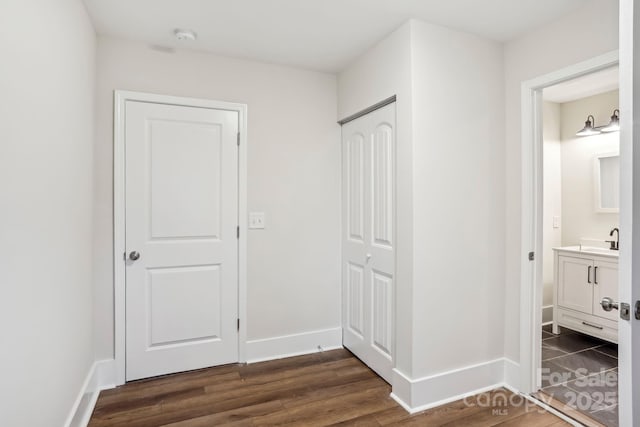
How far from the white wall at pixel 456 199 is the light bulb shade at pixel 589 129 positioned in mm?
1652

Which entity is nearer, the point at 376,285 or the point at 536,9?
the point at 536,9

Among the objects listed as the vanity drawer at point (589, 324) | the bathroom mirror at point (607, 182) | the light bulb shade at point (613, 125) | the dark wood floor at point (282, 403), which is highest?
the light bulb shade at point (613, 125)

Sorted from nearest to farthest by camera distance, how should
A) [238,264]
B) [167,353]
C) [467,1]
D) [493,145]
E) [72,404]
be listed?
[72,404] < [467,1] < [493,145] < [167,353] < [238,264]

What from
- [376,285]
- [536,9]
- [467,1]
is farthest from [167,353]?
[536,9]

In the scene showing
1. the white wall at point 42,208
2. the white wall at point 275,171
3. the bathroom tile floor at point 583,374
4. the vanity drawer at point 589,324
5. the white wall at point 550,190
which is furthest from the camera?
the white wall at point 550,190

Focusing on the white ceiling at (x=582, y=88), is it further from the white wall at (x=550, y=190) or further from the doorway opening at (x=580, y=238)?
the white wall at (x=550, y=190)

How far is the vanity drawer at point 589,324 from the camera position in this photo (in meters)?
2.97

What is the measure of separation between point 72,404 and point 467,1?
123 inches

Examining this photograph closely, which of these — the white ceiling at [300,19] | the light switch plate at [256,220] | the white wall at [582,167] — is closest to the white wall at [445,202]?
the white ceiling at [300,19]

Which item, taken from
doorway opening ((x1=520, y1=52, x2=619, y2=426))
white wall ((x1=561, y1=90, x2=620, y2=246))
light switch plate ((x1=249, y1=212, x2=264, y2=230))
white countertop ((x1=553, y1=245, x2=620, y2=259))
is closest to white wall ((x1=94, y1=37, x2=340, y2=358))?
light switch plate ((x1=249, y1=212, x2=264, y2=230))

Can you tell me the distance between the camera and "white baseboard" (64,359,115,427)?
1865 millimetres

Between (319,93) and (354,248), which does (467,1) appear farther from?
(354,248)

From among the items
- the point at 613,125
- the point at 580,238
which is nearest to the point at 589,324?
the point at 580,238

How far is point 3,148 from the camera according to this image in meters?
1.13
